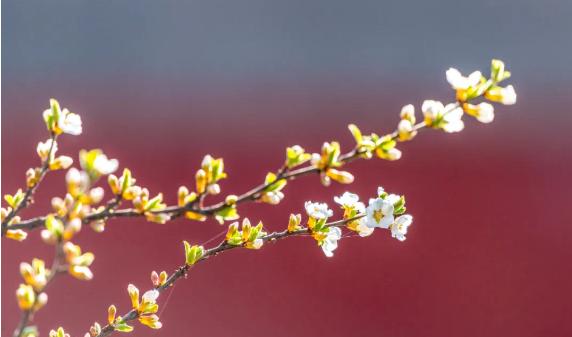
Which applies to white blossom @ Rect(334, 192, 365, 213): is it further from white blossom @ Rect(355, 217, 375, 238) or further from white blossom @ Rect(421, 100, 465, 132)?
white blossom @ Rect(421, 100, 465, 132)

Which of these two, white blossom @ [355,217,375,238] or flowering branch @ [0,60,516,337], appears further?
white blossom @ [355,217,375,238]

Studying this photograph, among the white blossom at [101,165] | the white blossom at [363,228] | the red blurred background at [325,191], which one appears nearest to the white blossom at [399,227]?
the white blossom at [363,228]

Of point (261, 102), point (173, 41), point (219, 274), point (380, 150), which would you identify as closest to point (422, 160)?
point (261, 102)

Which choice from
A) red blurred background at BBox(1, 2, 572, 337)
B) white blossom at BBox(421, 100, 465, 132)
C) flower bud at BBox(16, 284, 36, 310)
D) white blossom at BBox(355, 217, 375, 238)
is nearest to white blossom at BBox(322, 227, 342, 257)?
white blossom at BBox(355, 217, 375, 238)

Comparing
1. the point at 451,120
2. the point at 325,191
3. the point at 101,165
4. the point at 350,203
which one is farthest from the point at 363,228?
the point at 325,191

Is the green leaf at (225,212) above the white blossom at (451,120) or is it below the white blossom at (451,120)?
below

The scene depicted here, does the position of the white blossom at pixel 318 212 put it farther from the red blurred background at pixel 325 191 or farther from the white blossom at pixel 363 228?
the red blurred background at pixel 325 191

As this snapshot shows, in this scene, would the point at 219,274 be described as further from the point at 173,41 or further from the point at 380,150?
the point at 380,150

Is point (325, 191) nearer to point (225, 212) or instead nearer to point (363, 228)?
point (363, 228)
